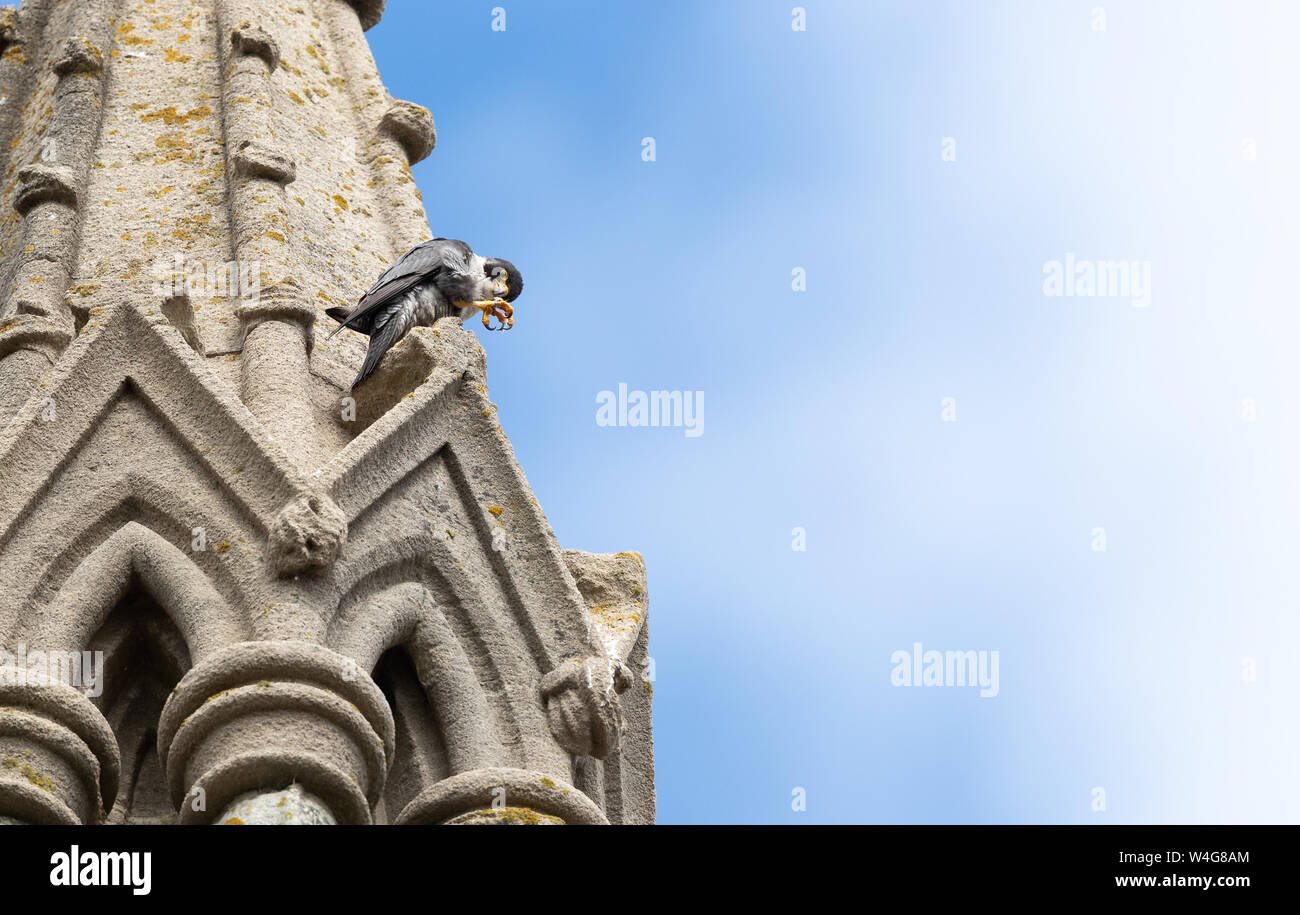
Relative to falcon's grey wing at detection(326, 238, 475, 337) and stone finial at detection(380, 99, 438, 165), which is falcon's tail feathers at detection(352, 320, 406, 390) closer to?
falcon's grey wing at detection(326, 238, 475, 337)

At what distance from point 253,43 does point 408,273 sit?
2837 mm

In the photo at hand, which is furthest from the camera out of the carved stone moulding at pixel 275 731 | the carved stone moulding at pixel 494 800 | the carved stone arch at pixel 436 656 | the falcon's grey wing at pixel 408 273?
the falcon's grey wing at pixel 408 273

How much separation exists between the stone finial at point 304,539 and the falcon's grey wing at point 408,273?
5.43 ft

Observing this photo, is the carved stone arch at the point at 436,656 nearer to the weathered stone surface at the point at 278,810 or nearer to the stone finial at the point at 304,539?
the stone finial at the point at 304,539

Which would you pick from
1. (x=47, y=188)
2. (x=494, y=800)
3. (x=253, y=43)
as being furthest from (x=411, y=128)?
(x=494, y=800)

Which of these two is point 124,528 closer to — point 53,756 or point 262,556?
point 262,556

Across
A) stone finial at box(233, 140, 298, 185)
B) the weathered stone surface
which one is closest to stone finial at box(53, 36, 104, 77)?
stone finial at box(233, 140, 298, 185)

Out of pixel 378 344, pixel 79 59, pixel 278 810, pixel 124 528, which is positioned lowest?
pixel 278 810

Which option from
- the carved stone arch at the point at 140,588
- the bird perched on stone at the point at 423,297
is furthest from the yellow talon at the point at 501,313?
the carved stone arch at the point at 140,588

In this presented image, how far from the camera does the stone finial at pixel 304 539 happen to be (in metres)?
8.53

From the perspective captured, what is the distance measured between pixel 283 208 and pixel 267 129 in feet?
3.00

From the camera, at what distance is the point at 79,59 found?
41.6 ft

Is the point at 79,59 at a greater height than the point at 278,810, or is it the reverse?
the point at 79,59
